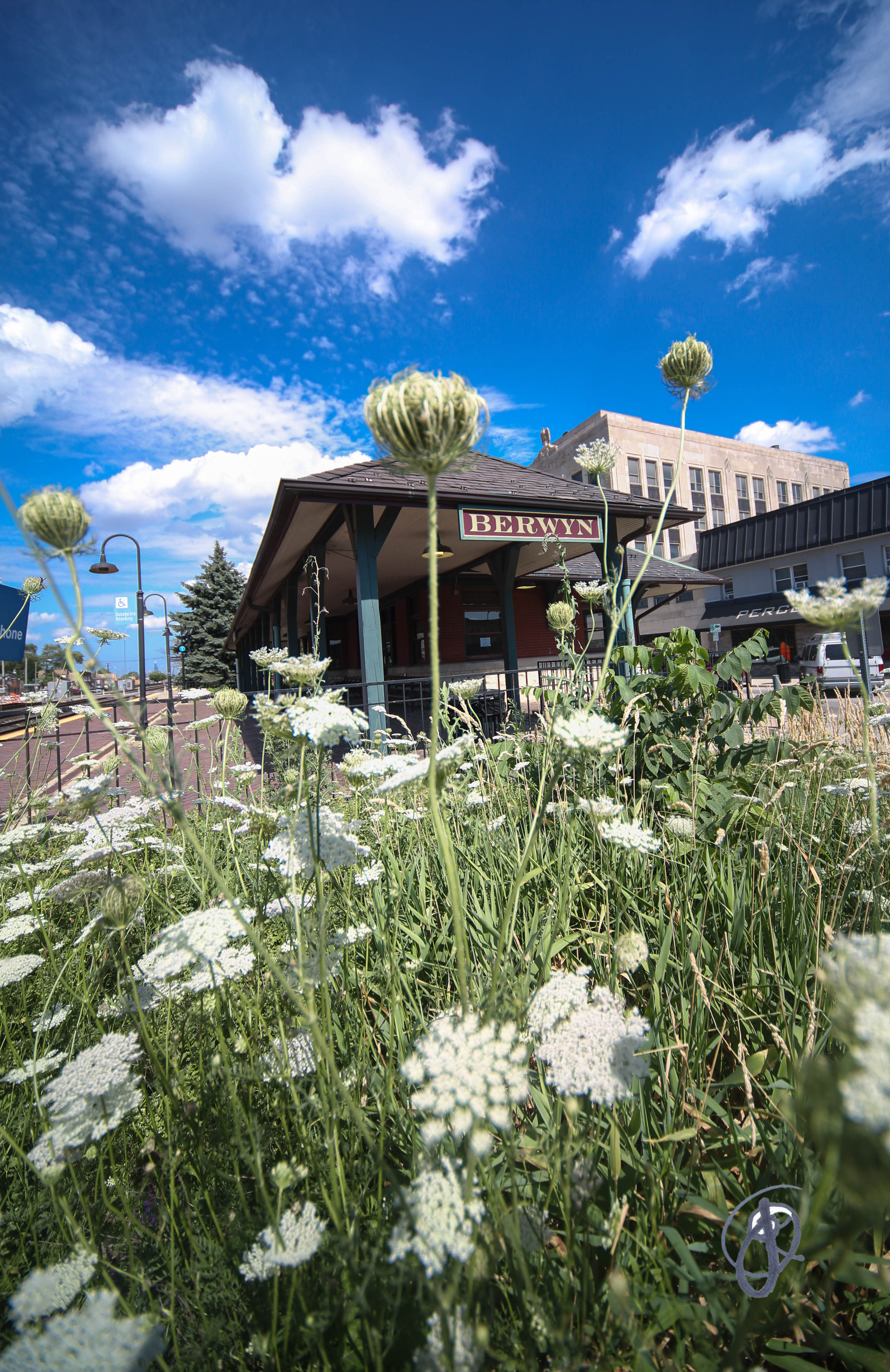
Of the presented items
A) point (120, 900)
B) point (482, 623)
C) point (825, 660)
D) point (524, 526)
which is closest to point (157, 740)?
point (120, 900)

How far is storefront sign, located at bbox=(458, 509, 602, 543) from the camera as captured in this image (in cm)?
785

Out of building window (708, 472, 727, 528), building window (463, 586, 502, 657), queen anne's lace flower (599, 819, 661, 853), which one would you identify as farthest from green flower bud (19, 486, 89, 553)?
building window (708, 472, 727, 528)

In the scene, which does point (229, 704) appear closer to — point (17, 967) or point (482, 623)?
point (17, 967)

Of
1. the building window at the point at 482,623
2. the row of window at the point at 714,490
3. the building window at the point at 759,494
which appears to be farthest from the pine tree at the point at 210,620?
the building window at the point at 759,494

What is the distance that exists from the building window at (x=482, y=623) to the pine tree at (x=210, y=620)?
762 inches

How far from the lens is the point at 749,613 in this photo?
2939 cm

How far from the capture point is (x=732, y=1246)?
1017 mm

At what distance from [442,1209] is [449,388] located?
3.45ft

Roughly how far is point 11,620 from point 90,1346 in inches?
142

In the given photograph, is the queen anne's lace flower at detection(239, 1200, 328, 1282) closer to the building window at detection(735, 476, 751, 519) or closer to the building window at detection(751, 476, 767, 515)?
the building window at detection(735, 476, 751, 519)

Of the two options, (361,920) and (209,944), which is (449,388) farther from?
(361,920)

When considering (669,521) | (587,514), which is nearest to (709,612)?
(669,521)

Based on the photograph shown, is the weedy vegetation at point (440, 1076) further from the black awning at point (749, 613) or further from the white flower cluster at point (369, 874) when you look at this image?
the black awning at point (749, 613)
